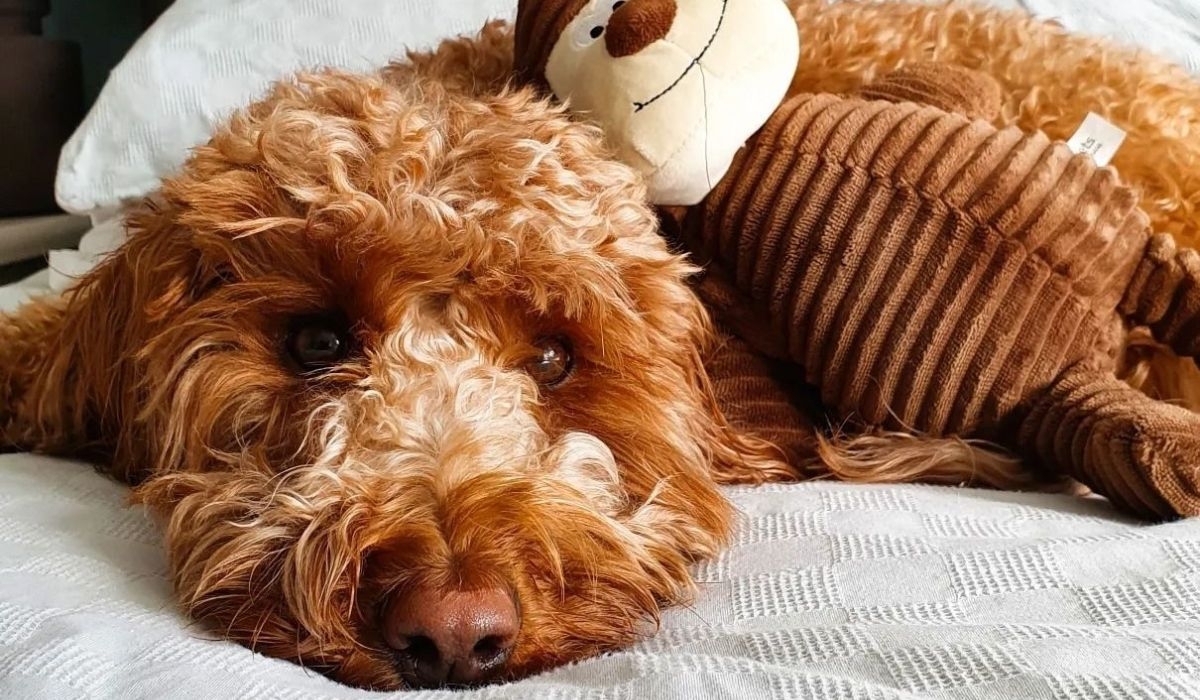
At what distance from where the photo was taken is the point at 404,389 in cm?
138

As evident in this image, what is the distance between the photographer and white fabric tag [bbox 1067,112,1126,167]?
193 cm

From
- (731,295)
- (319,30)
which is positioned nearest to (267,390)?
(731,295)

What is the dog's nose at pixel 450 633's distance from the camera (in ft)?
3.36

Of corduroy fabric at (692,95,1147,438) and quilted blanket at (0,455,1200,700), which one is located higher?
corduroy fabric at (692,95,1147,438)

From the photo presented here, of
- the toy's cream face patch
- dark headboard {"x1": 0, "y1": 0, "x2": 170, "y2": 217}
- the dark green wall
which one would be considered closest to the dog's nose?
the toy's cream face patch

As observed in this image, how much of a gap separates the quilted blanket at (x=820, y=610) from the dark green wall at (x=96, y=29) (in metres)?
3.23

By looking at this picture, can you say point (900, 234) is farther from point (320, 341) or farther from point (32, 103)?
point (32, 103)

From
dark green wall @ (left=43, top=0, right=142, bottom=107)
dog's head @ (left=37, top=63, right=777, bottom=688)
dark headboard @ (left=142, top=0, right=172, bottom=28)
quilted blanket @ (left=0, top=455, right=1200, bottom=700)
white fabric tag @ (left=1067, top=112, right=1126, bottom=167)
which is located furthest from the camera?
dark green wall @ (left=43, top=0, right=142, bottom=107)

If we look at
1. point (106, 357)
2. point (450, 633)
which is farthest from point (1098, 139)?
point (106, 357)

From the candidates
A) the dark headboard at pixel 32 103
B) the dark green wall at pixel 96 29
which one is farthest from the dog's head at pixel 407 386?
the dark green wall at pixel 96 29

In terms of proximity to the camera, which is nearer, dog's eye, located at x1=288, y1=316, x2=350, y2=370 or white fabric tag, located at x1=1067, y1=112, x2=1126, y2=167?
dog's eye, located at x1=288, y1=316, x2=350, y2=370

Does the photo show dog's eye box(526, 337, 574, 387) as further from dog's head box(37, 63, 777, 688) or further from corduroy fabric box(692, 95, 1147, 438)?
corduroy fabric box(692, 95, 1147, 438)

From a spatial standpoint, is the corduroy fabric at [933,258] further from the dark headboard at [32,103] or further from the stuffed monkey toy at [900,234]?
the dark headboard at [32,103]

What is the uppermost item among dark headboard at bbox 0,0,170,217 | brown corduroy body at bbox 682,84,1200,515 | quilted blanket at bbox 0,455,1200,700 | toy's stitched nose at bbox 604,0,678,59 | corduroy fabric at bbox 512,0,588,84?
toy's stitched nose at bbox 604,0,678,59
